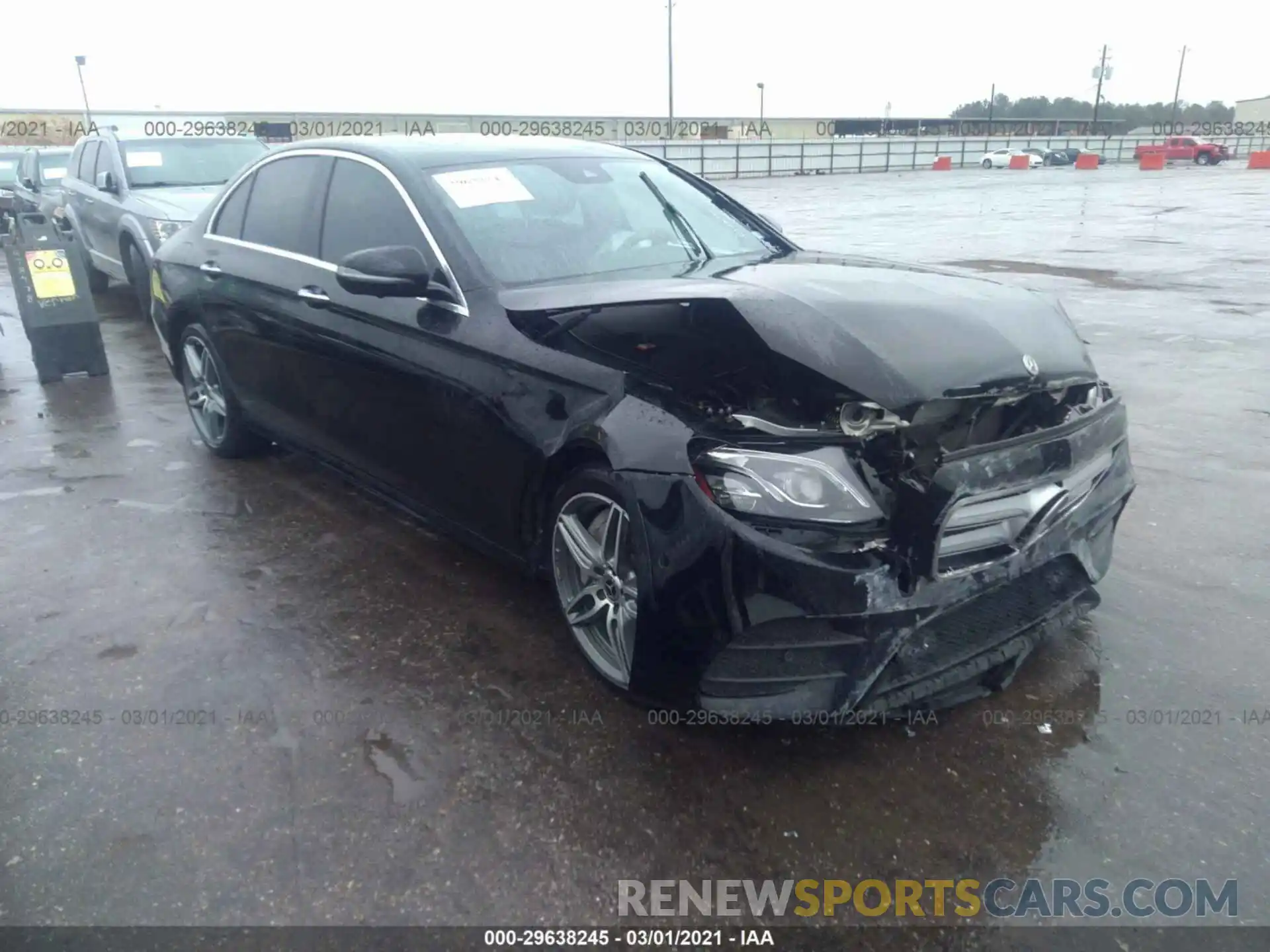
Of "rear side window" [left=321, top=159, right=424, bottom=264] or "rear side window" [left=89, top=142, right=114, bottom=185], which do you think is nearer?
"rear side window" [left=321, top=159, right=424, bottom=264]

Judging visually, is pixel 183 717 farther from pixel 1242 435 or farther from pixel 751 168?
pixel 751 168

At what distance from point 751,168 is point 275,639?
3934 centimetres

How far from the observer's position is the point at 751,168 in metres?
40.1

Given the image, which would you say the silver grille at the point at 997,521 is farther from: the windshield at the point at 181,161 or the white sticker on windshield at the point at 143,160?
the white sticker on windshield at the point at 143,160

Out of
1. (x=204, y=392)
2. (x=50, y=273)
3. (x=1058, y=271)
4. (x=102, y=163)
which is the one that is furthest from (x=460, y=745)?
(x=1058, y=271)

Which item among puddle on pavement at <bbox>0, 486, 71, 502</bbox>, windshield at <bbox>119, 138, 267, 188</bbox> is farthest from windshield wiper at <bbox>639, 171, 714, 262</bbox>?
windshield at <bbox>119, 138, 267, 188</bbox>

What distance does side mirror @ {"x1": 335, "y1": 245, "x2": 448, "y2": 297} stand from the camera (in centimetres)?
331

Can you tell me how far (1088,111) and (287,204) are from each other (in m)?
125

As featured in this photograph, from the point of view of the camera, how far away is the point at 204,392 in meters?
5.32

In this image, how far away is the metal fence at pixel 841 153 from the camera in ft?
125

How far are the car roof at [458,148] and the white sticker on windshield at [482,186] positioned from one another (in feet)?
0.33

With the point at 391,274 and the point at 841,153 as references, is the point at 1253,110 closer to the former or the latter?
the point at 841,153

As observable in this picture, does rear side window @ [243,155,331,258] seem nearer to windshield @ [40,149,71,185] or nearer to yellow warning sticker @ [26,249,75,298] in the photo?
yellow warning sticker @ [26,249,75,298]

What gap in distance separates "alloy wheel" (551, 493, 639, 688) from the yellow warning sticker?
5651 mm
